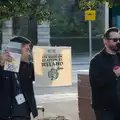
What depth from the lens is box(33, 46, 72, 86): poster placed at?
6559mm

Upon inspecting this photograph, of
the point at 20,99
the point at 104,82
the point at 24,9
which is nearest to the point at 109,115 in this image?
the point at 104,82

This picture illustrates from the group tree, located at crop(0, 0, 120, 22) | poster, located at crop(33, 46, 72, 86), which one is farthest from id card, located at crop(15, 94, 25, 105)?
tree, located at crop(0, 0, 120, 22)

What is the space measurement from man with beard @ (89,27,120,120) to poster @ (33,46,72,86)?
5.18 feet

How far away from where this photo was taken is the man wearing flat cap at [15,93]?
15.7ft

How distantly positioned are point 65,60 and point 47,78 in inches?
18.4

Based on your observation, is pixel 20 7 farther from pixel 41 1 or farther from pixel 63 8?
pixel 63 8

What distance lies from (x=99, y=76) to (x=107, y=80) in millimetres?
116

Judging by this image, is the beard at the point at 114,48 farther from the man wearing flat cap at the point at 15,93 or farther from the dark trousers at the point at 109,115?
the man wearing flat cap at the point at 15,93

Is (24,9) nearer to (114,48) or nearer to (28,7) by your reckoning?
(28,7)

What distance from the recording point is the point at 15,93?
479 centimetres

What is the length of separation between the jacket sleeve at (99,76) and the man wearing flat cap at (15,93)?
2.61 feet

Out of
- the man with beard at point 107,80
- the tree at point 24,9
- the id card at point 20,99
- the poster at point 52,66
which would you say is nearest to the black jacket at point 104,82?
the man with beard at point 107,80

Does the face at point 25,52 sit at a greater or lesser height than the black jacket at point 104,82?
greater

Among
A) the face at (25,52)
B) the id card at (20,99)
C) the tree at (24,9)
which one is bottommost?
the id card at (20,99)
